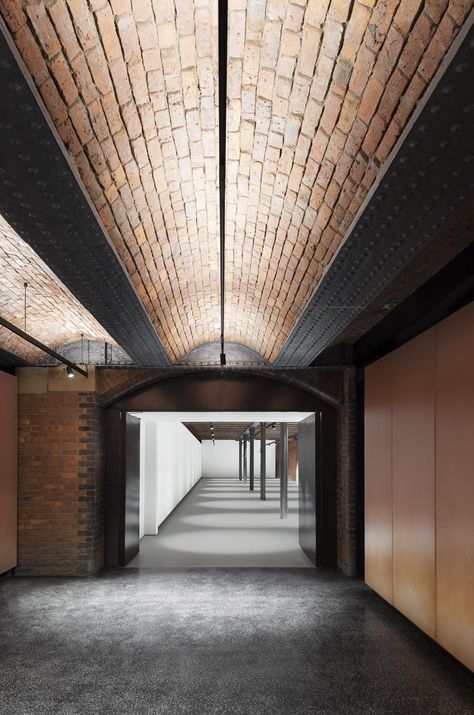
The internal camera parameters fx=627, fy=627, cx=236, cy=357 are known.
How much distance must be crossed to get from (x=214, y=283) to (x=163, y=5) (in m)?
4.27

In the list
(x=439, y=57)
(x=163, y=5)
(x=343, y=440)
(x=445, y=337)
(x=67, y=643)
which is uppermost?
(x=163, y=5)

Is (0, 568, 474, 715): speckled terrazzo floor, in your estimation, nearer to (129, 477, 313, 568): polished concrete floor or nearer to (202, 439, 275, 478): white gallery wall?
(129, 477, 313, 568): polished concrete floor

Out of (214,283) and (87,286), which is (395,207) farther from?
(214,283)

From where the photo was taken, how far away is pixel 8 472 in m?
8.30

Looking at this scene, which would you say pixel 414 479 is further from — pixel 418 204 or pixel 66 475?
pixel 66 475

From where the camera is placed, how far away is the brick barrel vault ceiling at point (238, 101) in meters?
2.55

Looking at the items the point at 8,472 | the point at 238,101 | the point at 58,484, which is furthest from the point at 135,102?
the point at 58,484

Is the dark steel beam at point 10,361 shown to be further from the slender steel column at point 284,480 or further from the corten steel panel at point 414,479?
the slender steel column at point 284,480

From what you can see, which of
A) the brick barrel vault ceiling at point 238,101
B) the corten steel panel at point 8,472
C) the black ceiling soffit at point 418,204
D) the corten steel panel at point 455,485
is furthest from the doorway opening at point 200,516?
the brick barrel vault ceiling at point 238,101

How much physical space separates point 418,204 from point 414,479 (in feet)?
12.1

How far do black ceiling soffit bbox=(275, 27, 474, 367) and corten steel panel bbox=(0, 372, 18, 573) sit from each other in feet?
15.3

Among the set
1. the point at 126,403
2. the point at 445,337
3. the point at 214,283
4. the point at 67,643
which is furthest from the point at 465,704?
the point at 126,403

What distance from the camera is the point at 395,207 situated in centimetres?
319

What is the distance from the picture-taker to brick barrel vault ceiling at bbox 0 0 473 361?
2.55 m
